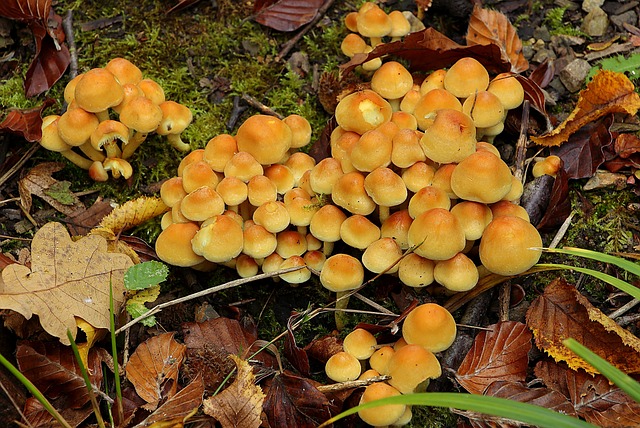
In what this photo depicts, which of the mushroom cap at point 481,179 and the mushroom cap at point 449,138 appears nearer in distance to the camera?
the mushroom cap at point 481,179

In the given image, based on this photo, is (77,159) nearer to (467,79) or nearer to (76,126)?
(76,126)

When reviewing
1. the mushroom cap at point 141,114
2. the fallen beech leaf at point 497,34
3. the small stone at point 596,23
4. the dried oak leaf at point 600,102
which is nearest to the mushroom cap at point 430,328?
the dried oak leaf at point 600,102

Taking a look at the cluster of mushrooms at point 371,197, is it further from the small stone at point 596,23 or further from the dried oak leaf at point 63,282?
the small stone at point 596,23

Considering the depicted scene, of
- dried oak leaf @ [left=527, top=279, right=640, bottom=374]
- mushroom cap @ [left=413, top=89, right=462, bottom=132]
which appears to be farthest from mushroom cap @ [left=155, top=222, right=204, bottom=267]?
dried oak leaf @ [left=527, top=279, right=640, bottom=374]

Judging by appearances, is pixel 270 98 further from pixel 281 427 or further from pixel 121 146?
pixel 281 427

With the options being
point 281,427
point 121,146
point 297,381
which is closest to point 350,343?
point 297,381

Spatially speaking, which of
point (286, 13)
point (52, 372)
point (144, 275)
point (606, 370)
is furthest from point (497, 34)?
point (52, 372)
